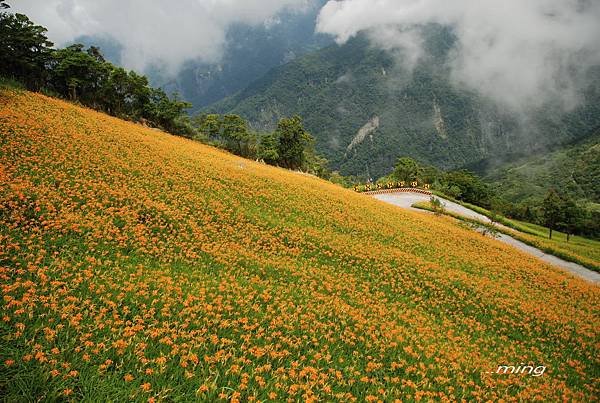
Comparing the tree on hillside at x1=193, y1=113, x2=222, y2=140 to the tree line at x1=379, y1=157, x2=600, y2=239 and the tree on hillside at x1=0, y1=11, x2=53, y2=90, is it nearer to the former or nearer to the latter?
the tree on hillside at x1=0, y1=11, x2=53, y2=90

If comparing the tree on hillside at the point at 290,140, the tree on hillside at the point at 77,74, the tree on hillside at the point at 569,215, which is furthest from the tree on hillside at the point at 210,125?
the tree on hillside at the point at 569,215

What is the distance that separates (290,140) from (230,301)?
70418mm

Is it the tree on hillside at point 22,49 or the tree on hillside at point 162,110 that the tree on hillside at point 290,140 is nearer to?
the tree on hillside at point 162,110

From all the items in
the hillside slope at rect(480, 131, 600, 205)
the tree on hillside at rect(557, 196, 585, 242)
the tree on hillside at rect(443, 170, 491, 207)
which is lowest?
the tree on hillside at rect(557, 196, 585, 242)

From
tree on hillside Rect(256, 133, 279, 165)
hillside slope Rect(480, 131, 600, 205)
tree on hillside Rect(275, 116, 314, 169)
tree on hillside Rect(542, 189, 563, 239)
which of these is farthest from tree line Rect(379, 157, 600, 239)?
hillside slope Rect(480, 131, 600, 205)

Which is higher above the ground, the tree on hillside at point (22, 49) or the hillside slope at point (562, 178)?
the hillside slope at point (562, 178)

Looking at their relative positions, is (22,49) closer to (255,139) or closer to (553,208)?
(255,139)

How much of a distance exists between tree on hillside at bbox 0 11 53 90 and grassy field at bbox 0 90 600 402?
22.2 metres

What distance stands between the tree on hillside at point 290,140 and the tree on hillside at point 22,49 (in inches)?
1701

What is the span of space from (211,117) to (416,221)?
48.6 meters

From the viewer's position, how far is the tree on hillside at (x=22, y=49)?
35469mm

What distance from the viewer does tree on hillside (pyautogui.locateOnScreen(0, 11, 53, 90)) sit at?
3547 centimetres

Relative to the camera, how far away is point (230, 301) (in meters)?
8.68

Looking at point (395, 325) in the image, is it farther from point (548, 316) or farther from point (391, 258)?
point (548, 316)
